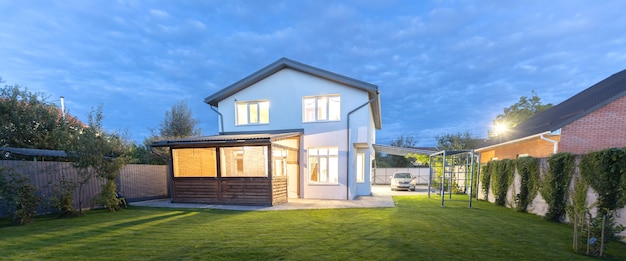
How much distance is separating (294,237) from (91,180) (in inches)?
379

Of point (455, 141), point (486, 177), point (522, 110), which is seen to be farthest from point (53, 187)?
point (455, 141)

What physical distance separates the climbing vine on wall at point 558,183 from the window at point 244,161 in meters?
9.52

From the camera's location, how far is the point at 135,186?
11281 millimetres

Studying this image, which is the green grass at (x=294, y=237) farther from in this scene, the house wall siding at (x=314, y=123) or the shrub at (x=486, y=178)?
the shrub at (x=486, y=178)

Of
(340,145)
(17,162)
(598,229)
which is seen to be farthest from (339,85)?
(17,162)

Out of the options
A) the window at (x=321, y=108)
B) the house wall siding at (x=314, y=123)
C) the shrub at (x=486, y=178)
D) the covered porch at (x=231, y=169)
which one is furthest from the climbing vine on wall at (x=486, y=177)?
the covered porch at (x=231, y=169)

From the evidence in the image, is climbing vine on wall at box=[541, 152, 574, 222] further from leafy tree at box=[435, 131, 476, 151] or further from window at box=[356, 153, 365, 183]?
leafy tree at box=[435, 131, 476, 151]

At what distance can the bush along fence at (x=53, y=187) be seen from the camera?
6.34 meters

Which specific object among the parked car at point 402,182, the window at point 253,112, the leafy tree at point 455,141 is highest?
the window at point 253,112

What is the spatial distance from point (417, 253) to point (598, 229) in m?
3.28

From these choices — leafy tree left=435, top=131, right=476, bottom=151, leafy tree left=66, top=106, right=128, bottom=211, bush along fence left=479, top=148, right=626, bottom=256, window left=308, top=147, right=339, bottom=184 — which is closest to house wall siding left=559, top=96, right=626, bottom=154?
bush along fence left=479, top=148, right=626, bottom=256

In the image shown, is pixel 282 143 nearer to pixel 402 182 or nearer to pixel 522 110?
pixel 402 182

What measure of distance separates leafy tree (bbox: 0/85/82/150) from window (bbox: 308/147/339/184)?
989 cm

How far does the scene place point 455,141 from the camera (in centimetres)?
3219
